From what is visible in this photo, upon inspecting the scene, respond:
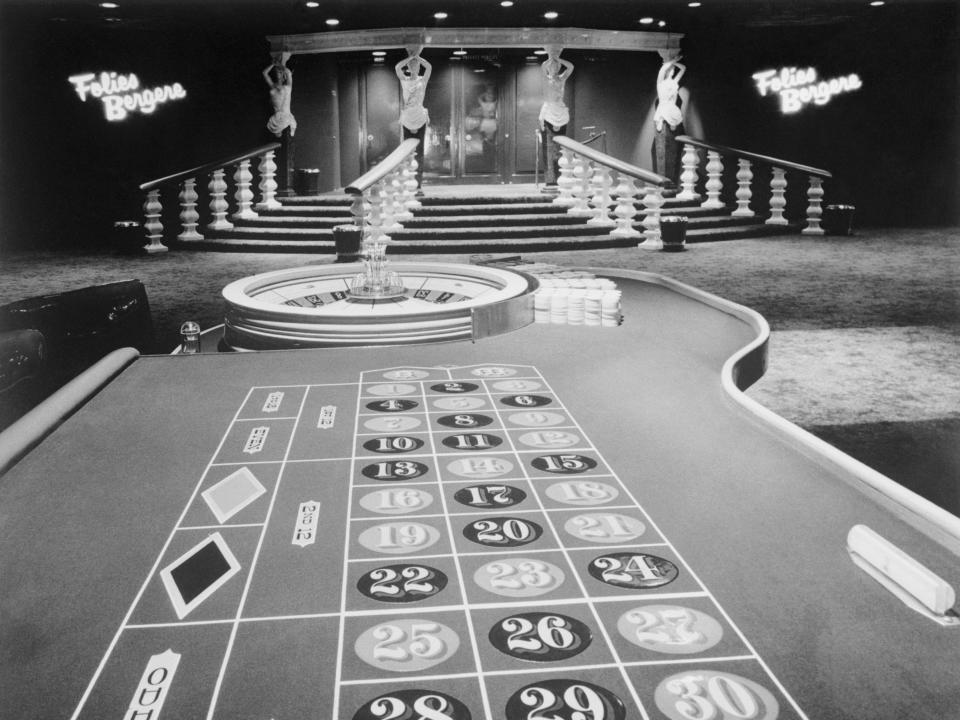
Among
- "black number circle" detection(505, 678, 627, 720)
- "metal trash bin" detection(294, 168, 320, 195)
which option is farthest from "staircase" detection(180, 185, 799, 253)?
"black number circle" detection(505, 678, 627, 720)

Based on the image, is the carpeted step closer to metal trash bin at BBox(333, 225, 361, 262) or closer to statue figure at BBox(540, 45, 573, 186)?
metal trash bin at BBox(333, 225, 361, 262)

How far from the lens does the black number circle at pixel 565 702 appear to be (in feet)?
2.74

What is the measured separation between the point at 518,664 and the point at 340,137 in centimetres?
1195

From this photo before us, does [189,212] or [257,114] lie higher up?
[257,114]

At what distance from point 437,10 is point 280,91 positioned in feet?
8.45

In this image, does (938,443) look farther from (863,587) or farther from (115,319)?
(115,319)

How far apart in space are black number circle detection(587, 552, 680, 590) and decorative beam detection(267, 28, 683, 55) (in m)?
10.8

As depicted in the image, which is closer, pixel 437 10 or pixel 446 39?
pixel 437 10

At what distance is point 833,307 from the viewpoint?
17.7ft

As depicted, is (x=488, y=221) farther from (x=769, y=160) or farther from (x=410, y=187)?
(x=769, y=160)

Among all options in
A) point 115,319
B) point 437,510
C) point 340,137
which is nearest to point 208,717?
point 437,510

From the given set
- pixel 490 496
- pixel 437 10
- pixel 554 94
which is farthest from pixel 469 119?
pixel 490 496

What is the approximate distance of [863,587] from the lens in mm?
1082

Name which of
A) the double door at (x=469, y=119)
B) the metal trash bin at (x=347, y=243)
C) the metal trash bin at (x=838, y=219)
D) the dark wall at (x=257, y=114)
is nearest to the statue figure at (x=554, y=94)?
the double door at (x=469, y=119)
